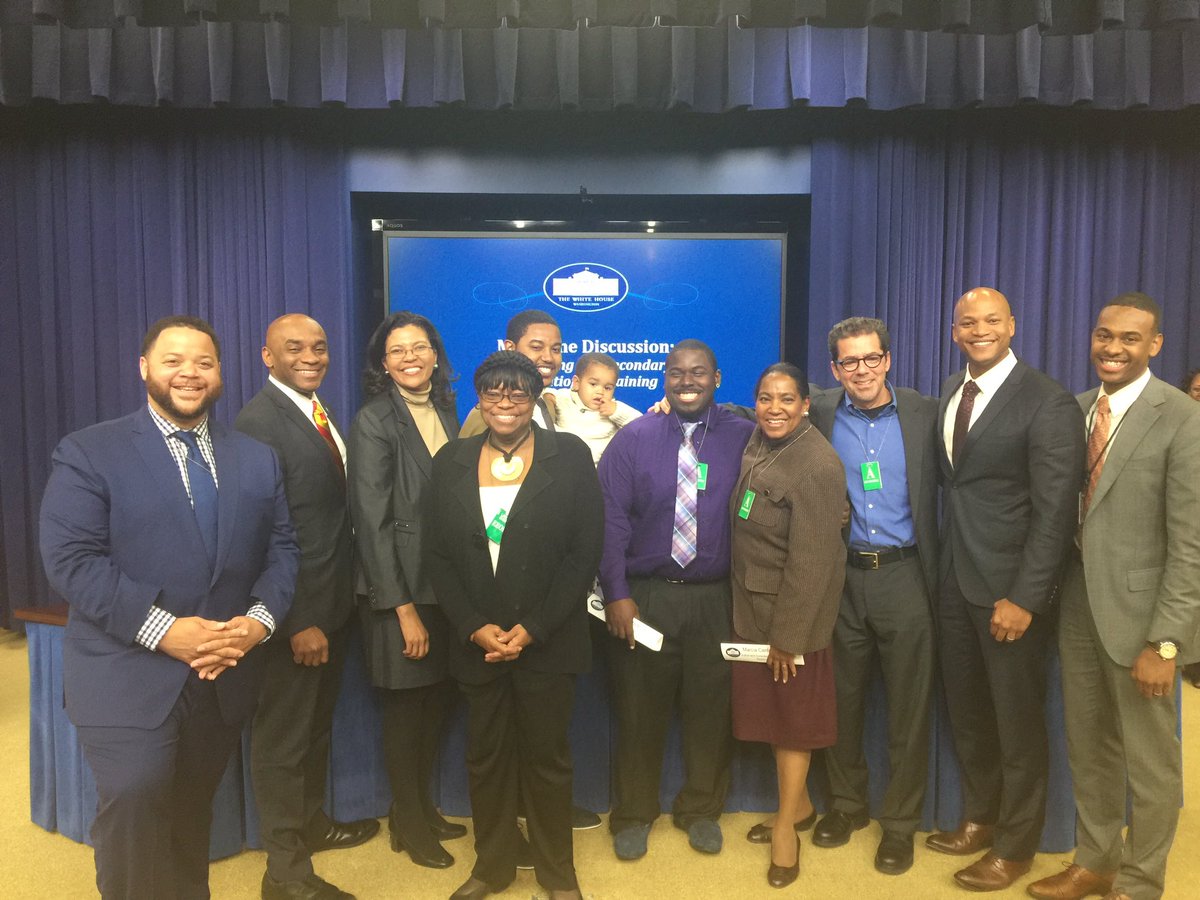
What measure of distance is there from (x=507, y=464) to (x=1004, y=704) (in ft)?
5.72

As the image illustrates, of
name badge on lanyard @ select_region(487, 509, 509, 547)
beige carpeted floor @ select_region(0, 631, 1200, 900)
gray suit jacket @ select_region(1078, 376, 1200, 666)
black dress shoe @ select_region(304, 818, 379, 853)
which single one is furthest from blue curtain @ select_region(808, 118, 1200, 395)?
black dress shoe @ select_region(304, 818, 379, 853)

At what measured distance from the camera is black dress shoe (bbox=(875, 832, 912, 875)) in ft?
8.66

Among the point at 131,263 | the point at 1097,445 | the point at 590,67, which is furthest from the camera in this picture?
the point at 131,263

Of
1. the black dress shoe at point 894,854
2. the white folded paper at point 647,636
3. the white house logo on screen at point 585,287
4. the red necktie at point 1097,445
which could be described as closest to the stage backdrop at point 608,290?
the white house logo on screen at point 585,287

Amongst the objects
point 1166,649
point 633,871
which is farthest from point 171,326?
point 1166,649

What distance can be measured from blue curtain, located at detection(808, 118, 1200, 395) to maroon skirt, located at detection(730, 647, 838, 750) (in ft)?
8.36

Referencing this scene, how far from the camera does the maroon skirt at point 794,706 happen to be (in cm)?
256

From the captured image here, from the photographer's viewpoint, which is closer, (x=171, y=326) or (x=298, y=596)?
(x=171, y=326)

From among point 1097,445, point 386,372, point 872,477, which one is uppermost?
point 386,372

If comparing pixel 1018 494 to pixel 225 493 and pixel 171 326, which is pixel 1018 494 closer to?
pixel 225 493

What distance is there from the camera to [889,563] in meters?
2.65

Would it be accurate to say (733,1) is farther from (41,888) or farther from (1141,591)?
(41,888)

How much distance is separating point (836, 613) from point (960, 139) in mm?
3672

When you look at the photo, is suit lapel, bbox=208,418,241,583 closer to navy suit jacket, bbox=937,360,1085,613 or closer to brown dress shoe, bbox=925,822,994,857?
navy suit jacket, bbox=937,360,1085,613
